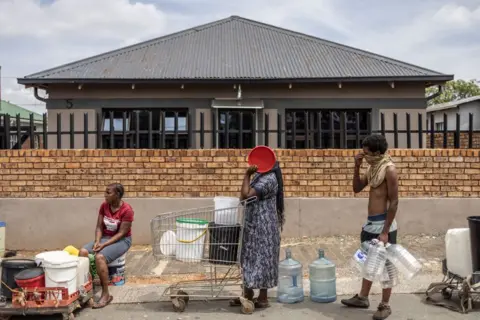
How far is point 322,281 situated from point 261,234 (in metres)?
0.98

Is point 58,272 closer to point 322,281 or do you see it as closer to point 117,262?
point 117,262

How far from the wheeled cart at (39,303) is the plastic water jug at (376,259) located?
9.75ft

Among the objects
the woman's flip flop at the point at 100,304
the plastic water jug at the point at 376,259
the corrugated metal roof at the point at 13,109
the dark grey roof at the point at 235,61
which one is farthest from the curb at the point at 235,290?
the corrugated metal roof at the point at 13,109

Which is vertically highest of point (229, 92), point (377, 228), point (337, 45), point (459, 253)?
point (337, 45)

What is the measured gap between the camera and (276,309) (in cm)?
515

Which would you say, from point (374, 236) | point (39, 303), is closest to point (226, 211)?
point (374, 236)

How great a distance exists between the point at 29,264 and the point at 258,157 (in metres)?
2.57

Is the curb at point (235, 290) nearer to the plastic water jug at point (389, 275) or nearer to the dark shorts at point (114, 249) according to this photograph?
the dark shorts at point (114, 249)

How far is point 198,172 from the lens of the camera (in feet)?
26.5

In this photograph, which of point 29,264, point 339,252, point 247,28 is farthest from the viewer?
point 247,28

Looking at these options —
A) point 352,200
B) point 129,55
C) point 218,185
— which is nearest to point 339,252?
point 352,200

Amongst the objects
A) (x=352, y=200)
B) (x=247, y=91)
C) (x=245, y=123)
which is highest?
(x=247, y=91)

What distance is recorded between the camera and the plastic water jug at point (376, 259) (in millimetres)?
4723

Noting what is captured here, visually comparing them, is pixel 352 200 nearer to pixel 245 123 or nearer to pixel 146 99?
pixel 245 123
